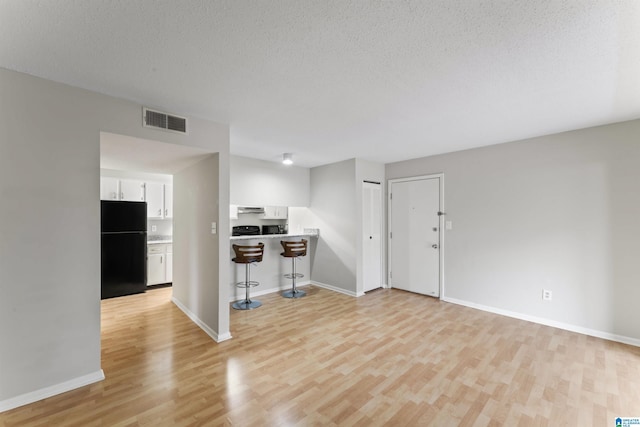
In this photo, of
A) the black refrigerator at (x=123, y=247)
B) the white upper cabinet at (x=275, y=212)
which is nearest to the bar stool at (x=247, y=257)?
the white upper cabinet at (x=275, y=212)

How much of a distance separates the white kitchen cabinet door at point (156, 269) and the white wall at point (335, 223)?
2.89 meters

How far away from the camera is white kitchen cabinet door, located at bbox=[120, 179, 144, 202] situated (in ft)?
15.5

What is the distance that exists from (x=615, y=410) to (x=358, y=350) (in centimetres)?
189

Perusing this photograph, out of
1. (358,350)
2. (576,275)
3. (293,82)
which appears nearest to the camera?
(293,82)

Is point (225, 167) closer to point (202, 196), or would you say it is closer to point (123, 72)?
point (202, 196)

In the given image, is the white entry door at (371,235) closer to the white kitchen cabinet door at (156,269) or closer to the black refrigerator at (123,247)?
the white kitchen cabinet door at (156,269)

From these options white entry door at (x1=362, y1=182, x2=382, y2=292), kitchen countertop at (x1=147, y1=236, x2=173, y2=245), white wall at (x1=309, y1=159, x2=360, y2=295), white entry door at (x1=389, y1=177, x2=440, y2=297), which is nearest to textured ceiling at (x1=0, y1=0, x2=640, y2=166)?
white entry door at (x1=389, y1=177, x2=440, y2=297)

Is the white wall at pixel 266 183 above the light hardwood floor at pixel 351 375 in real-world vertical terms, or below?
above

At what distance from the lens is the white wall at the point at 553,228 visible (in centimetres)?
288

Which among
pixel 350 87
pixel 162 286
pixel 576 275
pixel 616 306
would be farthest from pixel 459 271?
pixel 162 286

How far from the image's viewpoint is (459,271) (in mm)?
4094

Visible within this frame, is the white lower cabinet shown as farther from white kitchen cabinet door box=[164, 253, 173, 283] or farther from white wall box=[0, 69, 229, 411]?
white wall box=[0, 69, 229, 411]

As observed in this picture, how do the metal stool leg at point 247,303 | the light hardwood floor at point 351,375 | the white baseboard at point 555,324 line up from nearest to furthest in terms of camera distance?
the light hardwood floor at point 351,375, the white baseboard at point 555,324, the metal stool leg at point 247,303

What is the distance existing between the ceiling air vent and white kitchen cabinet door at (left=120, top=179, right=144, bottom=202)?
2957 millimetres
